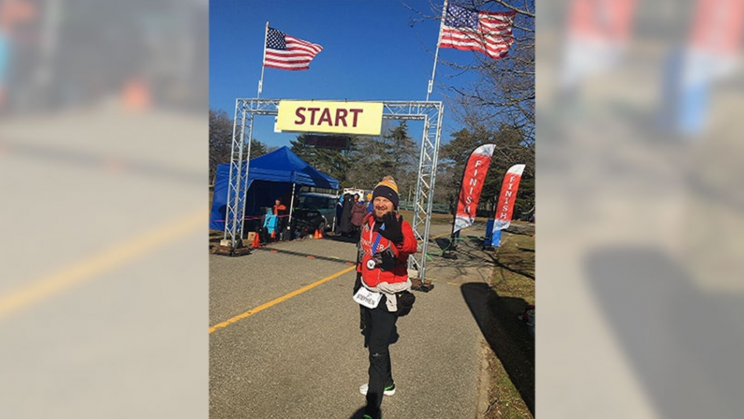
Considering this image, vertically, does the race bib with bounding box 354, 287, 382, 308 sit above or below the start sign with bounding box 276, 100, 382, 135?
below

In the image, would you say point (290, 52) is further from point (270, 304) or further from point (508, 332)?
point (508, 332)

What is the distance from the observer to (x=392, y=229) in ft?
10.8

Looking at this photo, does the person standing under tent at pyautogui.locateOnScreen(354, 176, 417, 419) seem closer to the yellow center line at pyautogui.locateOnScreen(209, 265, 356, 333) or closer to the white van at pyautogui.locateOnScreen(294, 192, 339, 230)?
the yellow center line at pyautogui.locateOnScreen(209, 265, 356, 333)

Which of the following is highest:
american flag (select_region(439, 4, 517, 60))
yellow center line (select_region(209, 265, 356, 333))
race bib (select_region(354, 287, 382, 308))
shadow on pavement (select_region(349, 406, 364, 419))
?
american flag (select_region(439, 4, 517, 60))

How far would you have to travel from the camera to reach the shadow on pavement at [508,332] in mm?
4100

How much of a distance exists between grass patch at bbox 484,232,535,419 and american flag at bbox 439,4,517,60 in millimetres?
3911

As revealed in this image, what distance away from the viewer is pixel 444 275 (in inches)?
386
